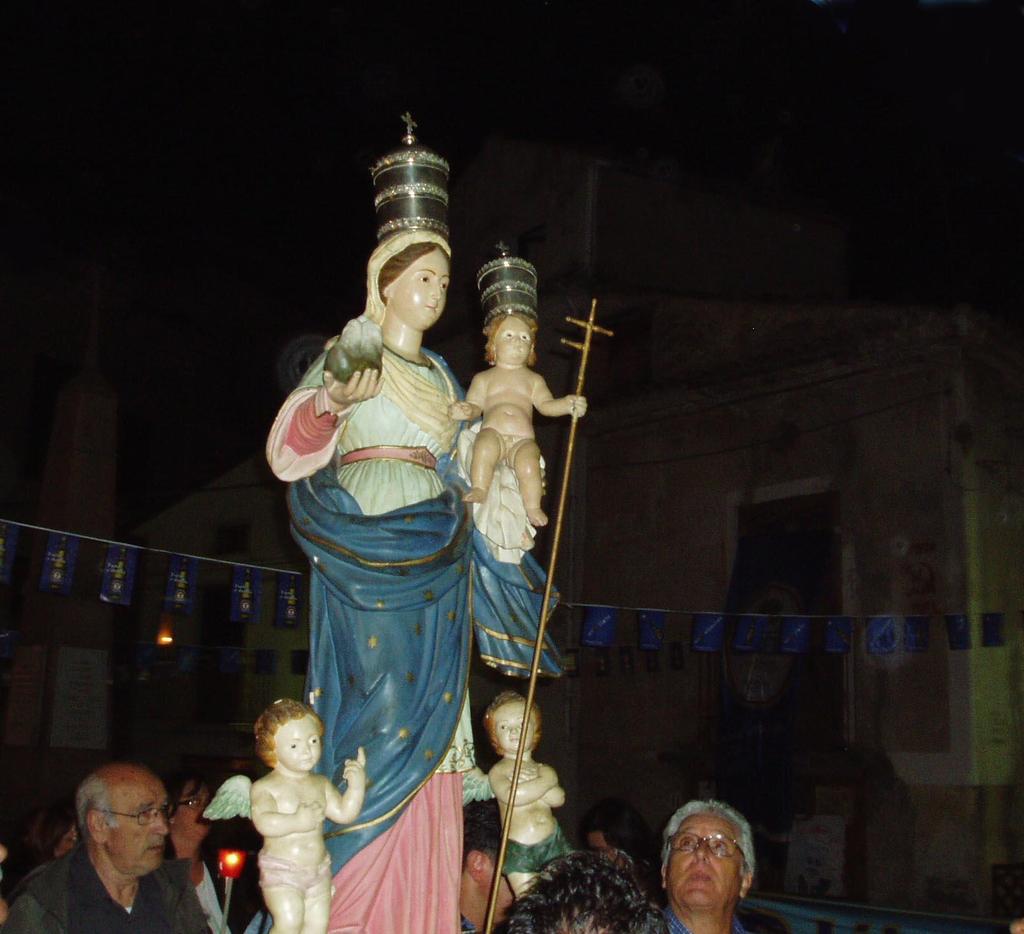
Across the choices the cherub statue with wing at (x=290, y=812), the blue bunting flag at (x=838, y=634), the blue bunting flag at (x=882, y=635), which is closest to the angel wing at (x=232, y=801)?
the cherub statue with wing at (x=290, y=812)

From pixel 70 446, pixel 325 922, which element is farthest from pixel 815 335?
pixel 325 922

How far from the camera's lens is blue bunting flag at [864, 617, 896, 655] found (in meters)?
12.5

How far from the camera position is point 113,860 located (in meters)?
3.79

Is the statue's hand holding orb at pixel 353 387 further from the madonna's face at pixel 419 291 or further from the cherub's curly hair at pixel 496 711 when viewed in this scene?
the cherub's curly hair at pixel 496 711

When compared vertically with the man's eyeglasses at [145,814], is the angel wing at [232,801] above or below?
above

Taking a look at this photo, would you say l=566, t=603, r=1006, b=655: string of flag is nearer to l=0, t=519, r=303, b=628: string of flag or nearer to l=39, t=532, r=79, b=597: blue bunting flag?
l=0, t=519, r=303, b=628: string of flag

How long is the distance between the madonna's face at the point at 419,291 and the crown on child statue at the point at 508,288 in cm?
21

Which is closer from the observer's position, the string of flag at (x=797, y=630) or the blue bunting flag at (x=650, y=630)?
the string of flag at (x=797, y=630)

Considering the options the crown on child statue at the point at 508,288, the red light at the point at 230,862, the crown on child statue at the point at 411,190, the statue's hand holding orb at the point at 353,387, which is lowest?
the red light at the point at 230,862

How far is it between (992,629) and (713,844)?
8.16 m

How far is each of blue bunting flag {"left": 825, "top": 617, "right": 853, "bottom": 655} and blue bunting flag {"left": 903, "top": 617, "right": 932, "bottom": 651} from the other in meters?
0.64

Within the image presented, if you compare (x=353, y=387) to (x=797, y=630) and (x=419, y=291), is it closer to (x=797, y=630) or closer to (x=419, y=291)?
(x=419, y=291)

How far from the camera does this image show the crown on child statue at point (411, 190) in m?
3.54

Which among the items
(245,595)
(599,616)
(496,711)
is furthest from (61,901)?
(599,616)
